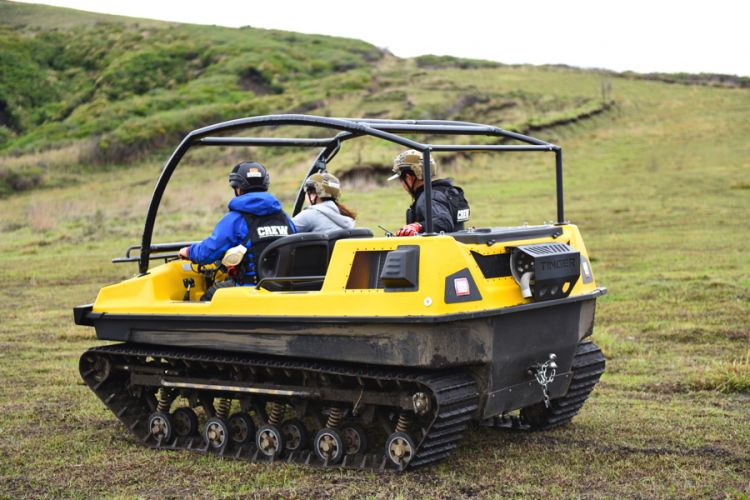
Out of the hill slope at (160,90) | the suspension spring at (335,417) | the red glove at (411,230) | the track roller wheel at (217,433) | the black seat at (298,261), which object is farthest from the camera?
the hill slope at (160,90)

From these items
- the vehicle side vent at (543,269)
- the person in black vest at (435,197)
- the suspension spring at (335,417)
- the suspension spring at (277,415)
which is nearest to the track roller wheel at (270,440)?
the suspension spring at (277,415)

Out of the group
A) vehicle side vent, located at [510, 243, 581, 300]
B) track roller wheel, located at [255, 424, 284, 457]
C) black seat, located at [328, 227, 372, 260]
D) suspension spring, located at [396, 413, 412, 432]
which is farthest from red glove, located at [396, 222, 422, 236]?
track roller wheel, located at [255, 424, 284, 457]

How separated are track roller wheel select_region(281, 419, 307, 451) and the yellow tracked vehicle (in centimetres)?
1

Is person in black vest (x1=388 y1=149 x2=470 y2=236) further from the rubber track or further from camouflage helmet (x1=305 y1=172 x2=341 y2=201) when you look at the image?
the rubber track

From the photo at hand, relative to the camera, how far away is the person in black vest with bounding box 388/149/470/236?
24.3 feet

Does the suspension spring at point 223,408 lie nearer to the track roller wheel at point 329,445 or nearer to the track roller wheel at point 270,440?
the track roller wheel at point 270,440

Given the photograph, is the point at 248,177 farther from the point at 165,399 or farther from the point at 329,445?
Result: the point at 329,445

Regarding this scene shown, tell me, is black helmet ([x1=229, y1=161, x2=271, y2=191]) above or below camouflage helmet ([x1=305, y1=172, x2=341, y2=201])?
above

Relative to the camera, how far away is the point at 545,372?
682 cm

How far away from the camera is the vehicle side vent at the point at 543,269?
6445mm

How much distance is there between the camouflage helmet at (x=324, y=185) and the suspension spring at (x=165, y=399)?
1.95 meters

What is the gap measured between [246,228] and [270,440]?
62.7 inches

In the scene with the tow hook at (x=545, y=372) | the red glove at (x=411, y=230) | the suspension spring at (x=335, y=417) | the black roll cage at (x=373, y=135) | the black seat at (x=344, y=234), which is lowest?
the suspension spring at (x=335, y=417)

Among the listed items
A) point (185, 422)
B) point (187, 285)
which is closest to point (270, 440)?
point (185, 422)
